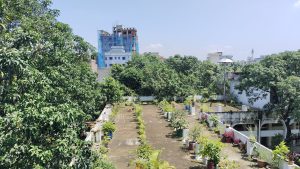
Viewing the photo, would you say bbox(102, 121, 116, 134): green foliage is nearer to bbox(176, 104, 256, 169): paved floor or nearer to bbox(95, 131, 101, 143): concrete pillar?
bbox(95, 131, 101, 143): concrete pillar

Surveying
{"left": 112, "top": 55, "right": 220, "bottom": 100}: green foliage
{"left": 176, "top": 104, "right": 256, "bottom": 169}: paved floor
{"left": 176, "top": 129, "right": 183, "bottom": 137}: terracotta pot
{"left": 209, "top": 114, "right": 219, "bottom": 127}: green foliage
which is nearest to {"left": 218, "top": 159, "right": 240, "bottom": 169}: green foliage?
{"left": 176, "top": 104, "right": 256, "bottom": 169}: paved floor

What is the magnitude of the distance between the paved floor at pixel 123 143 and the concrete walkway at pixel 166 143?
3.07 ft

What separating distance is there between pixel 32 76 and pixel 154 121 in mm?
15098

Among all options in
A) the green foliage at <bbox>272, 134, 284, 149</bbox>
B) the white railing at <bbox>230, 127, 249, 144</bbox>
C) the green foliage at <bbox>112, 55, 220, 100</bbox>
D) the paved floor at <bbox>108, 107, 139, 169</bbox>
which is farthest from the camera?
the green foliage at <bbox>112, 55, 220, 100</bbox>

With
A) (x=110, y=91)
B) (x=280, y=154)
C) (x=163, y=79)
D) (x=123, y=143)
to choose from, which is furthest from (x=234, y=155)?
(x=163, y=79)

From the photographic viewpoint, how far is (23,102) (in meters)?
6.35

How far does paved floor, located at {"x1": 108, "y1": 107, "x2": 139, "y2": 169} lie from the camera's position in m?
13.0

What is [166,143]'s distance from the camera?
15.7m

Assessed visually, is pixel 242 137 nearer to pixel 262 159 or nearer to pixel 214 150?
pixel 262 159

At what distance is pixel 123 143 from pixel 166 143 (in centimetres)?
221

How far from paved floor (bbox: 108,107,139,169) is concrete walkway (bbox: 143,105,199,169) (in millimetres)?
937

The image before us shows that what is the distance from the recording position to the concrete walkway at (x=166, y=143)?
41.8 ft

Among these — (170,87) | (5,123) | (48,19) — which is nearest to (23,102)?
(5,123)

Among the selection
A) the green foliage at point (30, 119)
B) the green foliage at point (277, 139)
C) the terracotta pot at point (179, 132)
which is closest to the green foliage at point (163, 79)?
the green foliage at point (277, 139)
